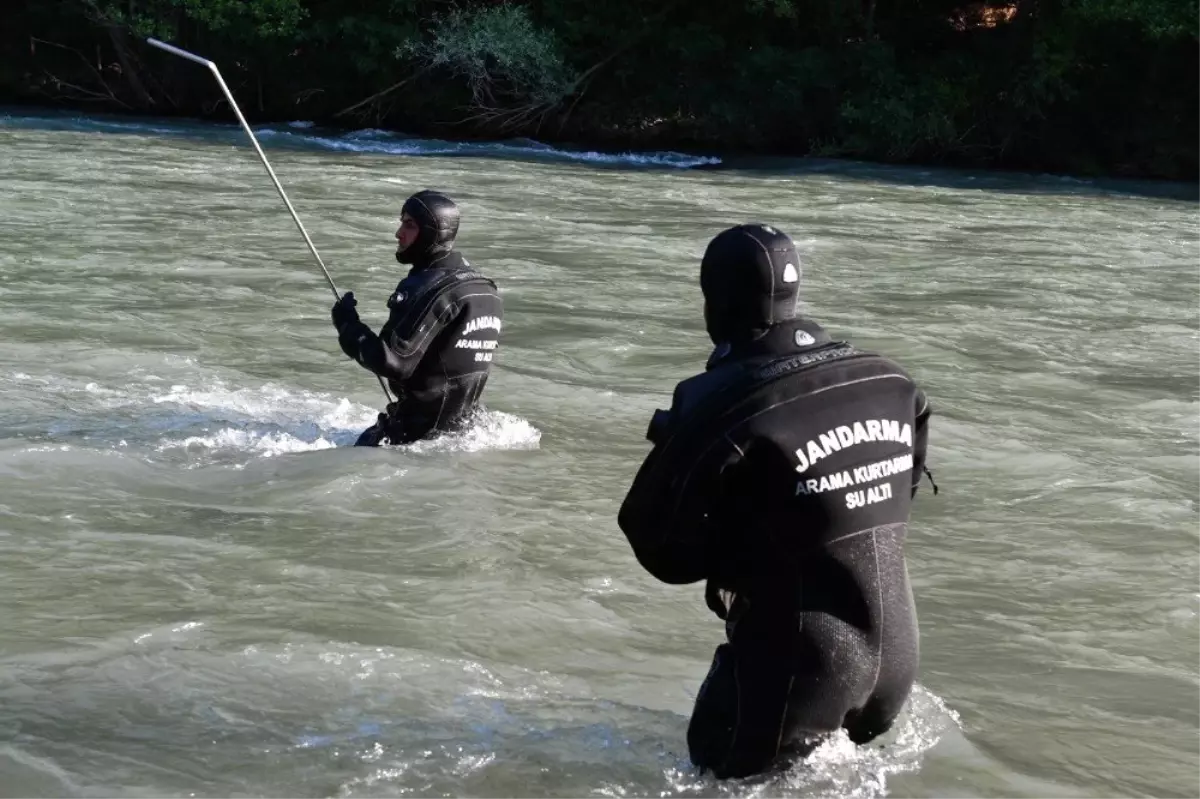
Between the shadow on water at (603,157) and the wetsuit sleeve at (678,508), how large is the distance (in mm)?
→ 23203

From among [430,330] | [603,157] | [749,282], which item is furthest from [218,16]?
[749,282]

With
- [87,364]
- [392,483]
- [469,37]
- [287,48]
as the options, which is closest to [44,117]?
[287,48]

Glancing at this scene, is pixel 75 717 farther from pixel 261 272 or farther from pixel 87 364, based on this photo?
pixel 261 272

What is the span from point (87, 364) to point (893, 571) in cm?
804

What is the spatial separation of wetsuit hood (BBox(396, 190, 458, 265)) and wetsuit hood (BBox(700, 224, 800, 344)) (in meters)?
4.04

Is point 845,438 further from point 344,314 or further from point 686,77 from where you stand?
point 686,77

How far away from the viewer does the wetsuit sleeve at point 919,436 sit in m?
4.38

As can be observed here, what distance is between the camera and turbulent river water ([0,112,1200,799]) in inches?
207

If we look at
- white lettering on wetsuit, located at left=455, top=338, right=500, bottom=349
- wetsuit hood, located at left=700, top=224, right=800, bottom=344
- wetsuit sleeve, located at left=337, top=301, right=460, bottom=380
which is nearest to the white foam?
wetsuit hood, located at left=700, top=224, right=800, bottom=344

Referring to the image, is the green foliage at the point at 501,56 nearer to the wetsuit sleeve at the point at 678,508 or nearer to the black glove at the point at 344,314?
the black glove at the point at 344,314

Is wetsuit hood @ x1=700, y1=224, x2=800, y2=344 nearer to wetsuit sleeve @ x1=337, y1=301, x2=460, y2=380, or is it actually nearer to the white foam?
the white foam

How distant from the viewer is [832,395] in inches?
161

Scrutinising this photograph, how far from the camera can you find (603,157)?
1209 inches

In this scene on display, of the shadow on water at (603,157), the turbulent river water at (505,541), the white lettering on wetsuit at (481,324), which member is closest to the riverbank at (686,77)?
the shadow on water at (603,157)
